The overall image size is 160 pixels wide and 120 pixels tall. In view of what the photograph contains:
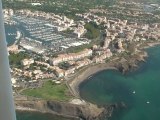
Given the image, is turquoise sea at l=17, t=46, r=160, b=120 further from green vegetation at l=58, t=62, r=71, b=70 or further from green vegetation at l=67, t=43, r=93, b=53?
green vegetation at l=67, t=43, r=93, b=53

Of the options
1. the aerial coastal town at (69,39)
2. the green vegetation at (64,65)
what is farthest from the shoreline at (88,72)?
the green vegetation at (64,65)

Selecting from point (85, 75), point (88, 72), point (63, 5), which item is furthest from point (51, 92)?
point (63, 5)

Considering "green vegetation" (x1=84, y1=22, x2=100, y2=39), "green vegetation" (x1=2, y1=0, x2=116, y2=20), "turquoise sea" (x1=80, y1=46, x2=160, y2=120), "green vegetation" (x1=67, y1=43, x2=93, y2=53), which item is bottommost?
"turquoise sea" (x1=80, y1=46, x2=160, y2=120)

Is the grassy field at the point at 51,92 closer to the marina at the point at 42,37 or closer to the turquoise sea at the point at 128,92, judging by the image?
the turquoise sea at the point at 128,92

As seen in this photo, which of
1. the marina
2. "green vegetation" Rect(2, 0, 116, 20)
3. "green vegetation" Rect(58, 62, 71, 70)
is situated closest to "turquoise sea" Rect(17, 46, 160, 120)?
"green vegetation" Rect(58, 62, 71, 70)

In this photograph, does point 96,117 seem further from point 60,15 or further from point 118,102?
point 60,15

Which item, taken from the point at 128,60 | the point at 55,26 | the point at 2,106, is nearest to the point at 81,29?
the point at 55,26
